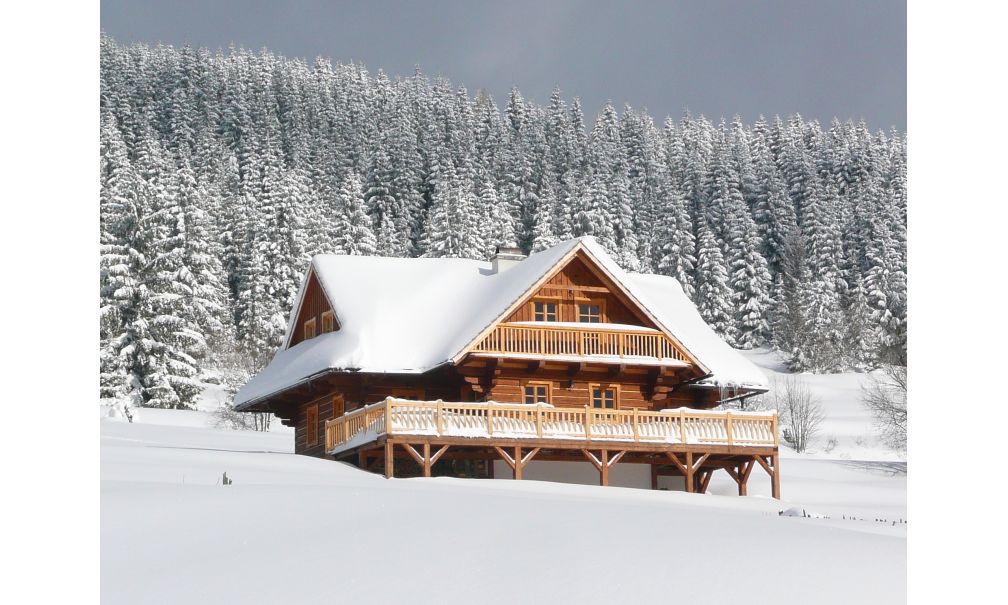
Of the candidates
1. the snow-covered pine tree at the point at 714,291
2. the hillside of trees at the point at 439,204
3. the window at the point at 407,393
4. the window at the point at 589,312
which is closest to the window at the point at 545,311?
the window at the point at 589,312

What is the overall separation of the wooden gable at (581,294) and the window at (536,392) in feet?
5.71

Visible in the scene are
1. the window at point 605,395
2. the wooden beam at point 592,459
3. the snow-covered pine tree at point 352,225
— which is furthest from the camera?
the snow-covered pine tree at point 352,225

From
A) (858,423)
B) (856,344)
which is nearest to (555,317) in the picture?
(858,423)

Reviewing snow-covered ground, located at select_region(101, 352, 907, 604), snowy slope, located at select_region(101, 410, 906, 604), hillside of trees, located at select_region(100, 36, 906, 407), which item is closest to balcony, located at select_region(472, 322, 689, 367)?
snow-covered ground, located at select_region(101, 352, 907, 604)

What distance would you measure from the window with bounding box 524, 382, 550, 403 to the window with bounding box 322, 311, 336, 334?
240 inches

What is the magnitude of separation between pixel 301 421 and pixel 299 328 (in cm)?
294

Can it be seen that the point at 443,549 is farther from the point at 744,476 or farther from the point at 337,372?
the point at 744,476

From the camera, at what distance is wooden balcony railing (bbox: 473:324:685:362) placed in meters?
32.0

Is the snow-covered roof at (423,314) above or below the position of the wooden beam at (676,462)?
above

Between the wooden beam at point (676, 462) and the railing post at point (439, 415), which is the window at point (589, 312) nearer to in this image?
the wooden beam at point (676, 462)

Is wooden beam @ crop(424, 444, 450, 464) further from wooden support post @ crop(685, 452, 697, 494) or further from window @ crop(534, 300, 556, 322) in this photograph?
wooden support post @ crop(685, 452, 697, 494)

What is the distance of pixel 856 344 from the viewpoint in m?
86.8

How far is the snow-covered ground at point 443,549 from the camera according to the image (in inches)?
508
